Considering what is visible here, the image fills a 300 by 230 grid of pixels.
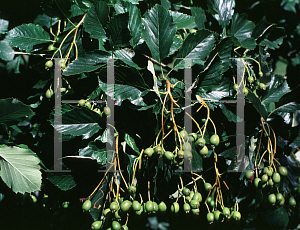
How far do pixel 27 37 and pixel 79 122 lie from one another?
420mm

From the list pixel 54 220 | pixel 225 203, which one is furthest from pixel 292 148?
pixel 54 220

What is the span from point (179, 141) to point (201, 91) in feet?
0.62

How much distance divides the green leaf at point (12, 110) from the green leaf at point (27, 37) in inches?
9.0

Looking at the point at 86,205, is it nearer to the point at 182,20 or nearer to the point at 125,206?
the point at 125,206

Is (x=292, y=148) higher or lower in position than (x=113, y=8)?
lower

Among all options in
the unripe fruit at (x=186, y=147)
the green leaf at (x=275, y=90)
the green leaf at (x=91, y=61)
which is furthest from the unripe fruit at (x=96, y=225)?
the green leaf at (x=275, y=90)

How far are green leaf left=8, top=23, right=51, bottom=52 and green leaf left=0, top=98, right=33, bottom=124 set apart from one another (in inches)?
9.0

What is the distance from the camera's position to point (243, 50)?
105 cm

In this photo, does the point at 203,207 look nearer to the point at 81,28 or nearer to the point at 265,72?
the point at 265,72

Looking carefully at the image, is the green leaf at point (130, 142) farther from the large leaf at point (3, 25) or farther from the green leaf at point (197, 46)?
the large leaf at point (3, 25)

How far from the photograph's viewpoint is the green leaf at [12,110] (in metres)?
0.82

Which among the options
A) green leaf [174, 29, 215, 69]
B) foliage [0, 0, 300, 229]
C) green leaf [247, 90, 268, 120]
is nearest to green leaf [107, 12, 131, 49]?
foliage [0, 0, 300, 229]

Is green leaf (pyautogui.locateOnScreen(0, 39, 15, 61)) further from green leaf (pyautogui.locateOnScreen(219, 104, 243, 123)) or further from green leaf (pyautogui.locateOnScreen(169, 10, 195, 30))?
green leaf (pyautogui.locateOnScreen(219, 104, 243, 123))

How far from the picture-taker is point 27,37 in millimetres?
955
